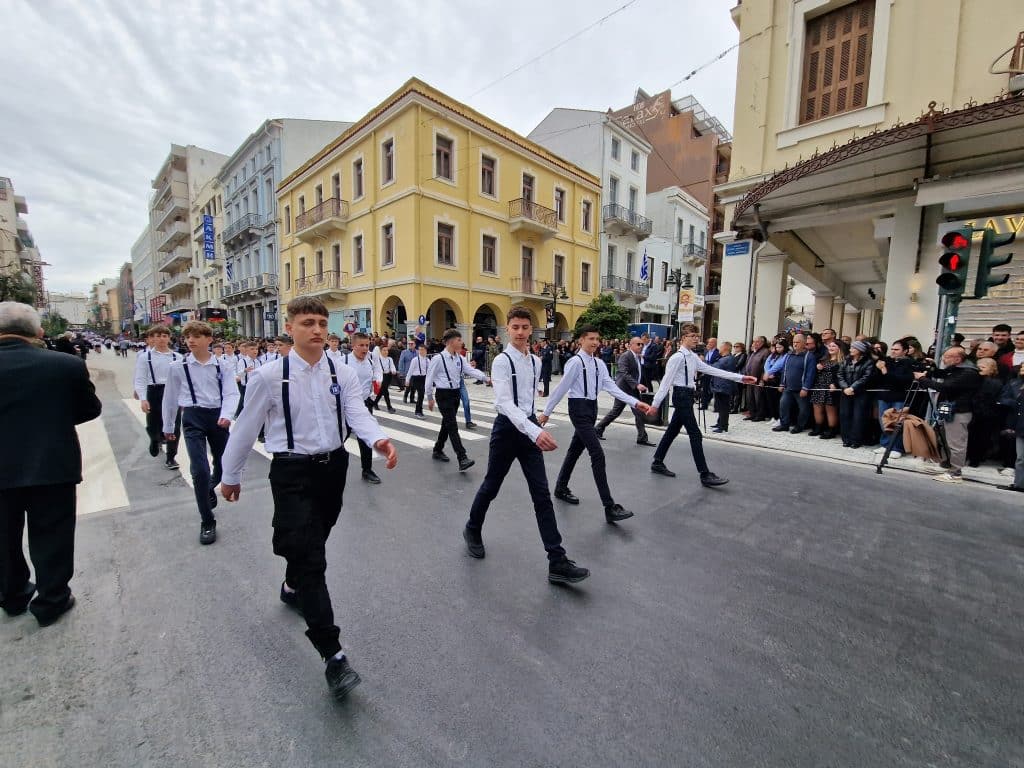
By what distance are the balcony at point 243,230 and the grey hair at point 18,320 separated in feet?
111

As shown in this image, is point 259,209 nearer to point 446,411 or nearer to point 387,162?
point 387,162

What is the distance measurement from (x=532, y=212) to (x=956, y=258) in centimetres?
2014

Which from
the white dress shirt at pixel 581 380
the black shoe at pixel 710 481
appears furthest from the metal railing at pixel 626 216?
the white dress shirt at pixel 581 380

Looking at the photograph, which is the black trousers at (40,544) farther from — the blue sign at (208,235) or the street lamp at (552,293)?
the blue sign at (208,235)

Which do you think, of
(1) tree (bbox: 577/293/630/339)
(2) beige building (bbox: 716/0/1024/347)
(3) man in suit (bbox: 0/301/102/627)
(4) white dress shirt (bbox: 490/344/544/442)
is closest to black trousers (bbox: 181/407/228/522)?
(3) man in suit (bbox: 0/301/102/627)

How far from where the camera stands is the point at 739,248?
12.5m

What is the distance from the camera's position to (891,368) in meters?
7.59

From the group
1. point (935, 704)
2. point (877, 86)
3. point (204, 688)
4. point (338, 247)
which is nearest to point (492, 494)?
point (204, 688)

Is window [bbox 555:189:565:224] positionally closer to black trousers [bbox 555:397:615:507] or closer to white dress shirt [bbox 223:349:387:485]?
black trousers [bbox 555:397:615:507]

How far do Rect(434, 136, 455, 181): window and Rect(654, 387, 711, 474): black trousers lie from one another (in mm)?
18536

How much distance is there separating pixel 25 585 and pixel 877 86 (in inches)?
628

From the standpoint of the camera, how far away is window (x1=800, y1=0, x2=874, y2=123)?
11.0m

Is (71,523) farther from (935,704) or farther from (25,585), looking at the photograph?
(935,704)

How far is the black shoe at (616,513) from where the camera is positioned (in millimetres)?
4531
